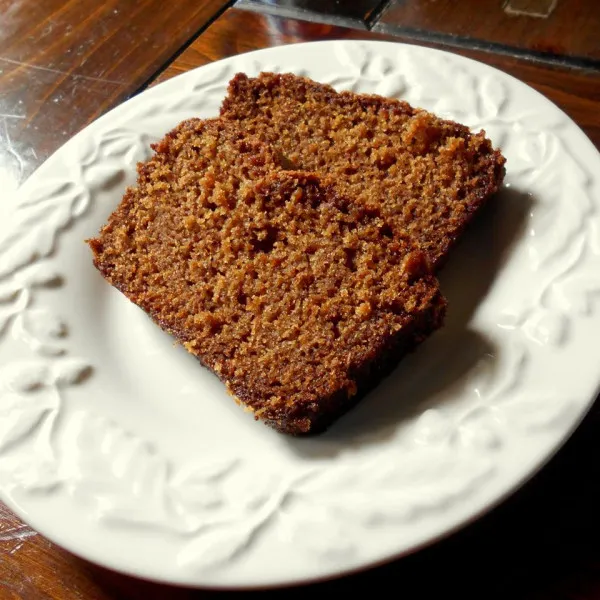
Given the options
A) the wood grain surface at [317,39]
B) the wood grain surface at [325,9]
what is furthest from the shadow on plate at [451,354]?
the wood grain surface at [325,9]

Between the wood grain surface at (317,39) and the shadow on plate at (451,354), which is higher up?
the wood grain surface at (317,39)

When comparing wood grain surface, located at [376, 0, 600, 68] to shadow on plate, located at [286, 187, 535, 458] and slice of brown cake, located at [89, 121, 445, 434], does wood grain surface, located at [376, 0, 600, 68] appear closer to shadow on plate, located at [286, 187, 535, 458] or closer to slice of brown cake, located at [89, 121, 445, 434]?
shadow on plate, located at [286, 187, 535, 458]

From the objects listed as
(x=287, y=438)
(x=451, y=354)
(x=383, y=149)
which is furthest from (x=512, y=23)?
(x=287, y=438)

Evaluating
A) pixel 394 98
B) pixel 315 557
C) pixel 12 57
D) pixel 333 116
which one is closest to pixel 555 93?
pixel 394 98

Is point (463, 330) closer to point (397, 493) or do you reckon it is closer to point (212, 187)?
point (397, 493)

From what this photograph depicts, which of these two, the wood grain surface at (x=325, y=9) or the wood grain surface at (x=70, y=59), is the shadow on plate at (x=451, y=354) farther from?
the wood grain surface at (x=70, y=59)

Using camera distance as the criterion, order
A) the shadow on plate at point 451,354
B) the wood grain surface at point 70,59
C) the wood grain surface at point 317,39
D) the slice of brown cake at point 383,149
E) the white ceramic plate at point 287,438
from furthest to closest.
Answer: the wood grain surface at point 70,59
the wood grain surface at point 317,39
the slice of brown cake at point 383,149
the shadow on plate at point 451,354
the white ceramic plate at point 287,438

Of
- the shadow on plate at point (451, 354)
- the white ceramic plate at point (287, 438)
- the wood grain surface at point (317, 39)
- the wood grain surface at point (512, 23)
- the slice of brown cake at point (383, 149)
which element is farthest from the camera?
the wood grain surface at point (512, 23)

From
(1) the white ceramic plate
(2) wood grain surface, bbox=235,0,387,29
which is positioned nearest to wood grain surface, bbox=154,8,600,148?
(2) wood grain surface, bbox=235,0,387,29
